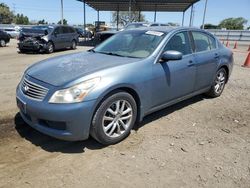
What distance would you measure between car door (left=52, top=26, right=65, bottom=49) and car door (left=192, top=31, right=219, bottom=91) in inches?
461

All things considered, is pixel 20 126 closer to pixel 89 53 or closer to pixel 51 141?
pixel 51 141

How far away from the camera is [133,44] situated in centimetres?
479

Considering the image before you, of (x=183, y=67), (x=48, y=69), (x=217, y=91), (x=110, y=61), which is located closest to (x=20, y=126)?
(x=48, y=69)

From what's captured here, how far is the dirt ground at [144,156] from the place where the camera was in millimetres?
3168

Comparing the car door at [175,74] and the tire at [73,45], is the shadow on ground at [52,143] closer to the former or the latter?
the car door at [175,74]

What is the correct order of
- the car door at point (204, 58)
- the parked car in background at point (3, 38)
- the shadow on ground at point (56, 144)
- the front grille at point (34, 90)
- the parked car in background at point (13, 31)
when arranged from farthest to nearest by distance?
the parked car in background at point (13, 31)
the parked car in background at point (3, 38)
the car door at point (204, 58)
the shadow on ground at point (56, 144)
the front grille at point (34, 90)

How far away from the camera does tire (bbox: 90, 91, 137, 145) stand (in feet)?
12.0

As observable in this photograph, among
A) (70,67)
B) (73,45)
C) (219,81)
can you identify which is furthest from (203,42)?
(73,45)

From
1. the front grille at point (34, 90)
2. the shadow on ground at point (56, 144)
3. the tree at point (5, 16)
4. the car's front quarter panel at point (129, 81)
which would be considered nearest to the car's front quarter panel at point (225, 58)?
the car's front quarter panel at point (129, 81)

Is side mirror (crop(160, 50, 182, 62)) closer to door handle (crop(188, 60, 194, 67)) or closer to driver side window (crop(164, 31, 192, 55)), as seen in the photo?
driver side window (crop(164, 31, 192, 55))

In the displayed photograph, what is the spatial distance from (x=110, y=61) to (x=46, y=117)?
1308 mm

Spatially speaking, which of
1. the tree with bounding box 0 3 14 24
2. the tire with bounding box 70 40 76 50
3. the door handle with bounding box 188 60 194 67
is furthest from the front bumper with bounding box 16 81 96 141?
the tree with bounding box 0 3 14 24

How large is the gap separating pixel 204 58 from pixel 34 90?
336 cm

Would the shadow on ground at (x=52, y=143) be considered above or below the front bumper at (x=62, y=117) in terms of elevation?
below
